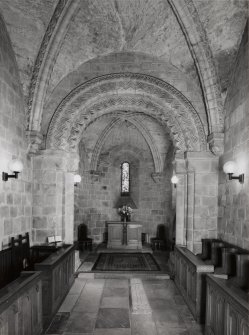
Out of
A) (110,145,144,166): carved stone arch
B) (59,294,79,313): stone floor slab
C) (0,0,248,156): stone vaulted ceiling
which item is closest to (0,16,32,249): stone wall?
(0,0,248,156): stone vaulted ceiling

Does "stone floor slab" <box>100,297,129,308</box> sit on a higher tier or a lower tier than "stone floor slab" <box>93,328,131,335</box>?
lower

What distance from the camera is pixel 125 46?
21.6ft

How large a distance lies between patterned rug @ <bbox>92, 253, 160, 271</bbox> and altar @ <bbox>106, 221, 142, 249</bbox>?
3.78 ft

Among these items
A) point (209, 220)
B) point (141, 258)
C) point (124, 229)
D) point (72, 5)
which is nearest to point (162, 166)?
point (124, 229)

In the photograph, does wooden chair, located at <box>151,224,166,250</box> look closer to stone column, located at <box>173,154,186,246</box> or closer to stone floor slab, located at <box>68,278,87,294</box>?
stone column, located at <box>173,154,186,246</box>

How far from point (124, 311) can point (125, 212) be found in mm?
6612

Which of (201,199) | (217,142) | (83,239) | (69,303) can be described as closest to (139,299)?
(69,303)

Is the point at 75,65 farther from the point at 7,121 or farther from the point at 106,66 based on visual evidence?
the point at 7,121

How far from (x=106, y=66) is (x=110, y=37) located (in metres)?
0.68

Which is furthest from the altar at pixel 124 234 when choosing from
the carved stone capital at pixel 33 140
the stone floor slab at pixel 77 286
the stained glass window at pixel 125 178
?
the carved stone capital at pixel 33 140

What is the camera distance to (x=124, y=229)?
1087cm

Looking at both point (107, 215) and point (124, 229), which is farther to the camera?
point (107, 215)

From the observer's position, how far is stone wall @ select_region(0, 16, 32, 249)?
4957 mm

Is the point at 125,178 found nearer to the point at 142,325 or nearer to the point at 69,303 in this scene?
the point at 69,303
